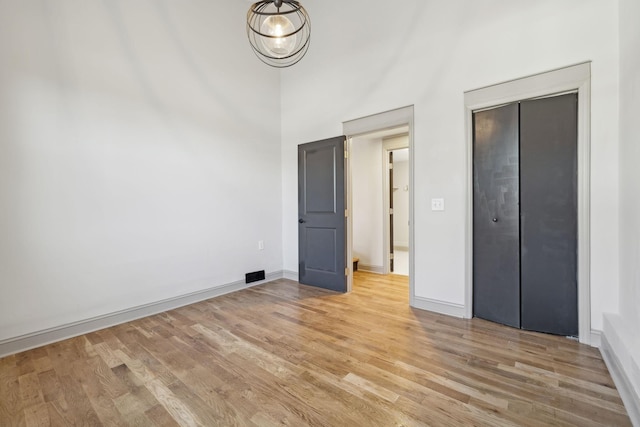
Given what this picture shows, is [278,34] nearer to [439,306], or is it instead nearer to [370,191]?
[439,306]

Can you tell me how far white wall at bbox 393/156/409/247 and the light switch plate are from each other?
5149 millimetres

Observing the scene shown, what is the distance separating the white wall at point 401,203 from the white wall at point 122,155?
5.05 m

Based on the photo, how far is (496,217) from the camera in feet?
8.63

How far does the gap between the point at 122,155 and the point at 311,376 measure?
8.87 ft

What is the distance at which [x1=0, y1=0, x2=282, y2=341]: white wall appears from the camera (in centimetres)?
231

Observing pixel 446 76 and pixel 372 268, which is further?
pixel 372 268

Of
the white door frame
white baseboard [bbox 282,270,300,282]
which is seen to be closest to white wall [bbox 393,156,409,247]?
white baseboard [bbox 282,270,300,282]

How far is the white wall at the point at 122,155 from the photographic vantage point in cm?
231

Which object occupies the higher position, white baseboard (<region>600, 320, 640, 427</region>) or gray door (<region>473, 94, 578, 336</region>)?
gray door (<region>473, 94, 578, 336</region>)

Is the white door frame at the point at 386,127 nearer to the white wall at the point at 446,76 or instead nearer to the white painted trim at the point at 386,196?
the white wall at the point at 446,76

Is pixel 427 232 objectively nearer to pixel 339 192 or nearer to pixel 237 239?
pixel 339 192

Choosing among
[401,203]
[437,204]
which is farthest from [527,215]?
[401,203]

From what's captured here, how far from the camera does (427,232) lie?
301 cm

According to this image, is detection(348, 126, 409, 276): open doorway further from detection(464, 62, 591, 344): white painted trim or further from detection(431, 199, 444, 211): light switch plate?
detection(464, 62, 591, 344): white painted trim
